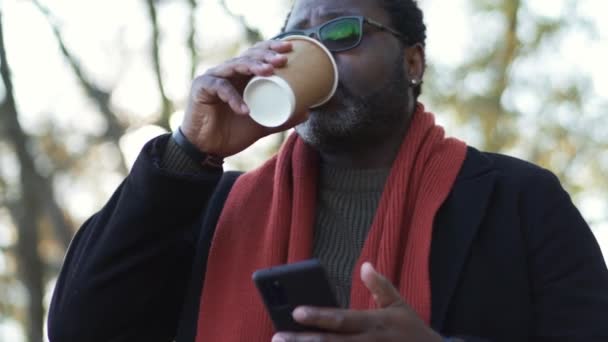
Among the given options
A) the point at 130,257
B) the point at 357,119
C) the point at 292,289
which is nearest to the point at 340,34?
the point at 357,119

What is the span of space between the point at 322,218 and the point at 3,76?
19.2 feet

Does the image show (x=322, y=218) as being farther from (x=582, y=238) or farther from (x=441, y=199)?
(x=582, y=238)

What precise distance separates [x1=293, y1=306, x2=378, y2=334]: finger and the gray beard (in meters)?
0.89

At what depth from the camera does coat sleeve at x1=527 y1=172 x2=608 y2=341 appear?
209cm

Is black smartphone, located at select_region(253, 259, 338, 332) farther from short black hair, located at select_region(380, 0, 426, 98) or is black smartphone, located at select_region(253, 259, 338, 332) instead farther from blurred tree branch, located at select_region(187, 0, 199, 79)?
blurred tree branch, located at select_region(187, 0, 199, 79)

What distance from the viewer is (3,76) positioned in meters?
7.67

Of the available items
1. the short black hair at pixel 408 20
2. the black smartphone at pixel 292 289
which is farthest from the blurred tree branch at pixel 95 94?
the black smartphone at pixel 292 289

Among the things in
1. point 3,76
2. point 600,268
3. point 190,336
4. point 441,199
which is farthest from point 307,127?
point 3,76

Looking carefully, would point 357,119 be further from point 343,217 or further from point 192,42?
point 192,42

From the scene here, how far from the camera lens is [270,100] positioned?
2082mm

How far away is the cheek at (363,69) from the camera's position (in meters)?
2.43

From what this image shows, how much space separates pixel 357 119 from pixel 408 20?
17.2 inches

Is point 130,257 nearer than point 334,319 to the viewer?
No

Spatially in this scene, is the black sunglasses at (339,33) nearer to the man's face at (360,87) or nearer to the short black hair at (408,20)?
the man's face at (360,87)
